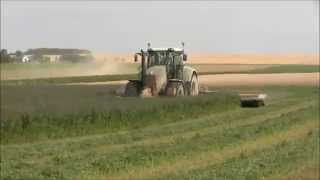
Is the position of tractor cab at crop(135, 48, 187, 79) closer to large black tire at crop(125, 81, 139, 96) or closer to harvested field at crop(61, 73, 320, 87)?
large black tire at crop(125, 81, 139, 96)

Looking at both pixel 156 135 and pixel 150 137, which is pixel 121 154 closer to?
pixel 150 137

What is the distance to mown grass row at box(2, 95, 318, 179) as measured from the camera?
1409 cm

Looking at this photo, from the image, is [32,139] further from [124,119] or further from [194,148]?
[194,148]

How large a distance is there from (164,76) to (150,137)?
6749 millimetres

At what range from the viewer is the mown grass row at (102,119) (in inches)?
866

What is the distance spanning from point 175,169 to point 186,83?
11.7 meters

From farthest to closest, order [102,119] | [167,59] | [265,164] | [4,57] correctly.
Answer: [4,57]
[167,59]
[102,119]
[265,164]

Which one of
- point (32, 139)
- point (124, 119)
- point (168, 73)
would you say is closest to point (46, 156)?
point (32, 139)

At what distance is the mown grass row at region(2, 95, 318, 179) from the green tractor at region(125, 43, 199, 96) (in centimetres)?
359

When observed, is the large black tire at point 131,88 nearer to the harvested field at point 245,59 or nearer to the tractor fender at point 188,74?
the tractor fender at point 188,74

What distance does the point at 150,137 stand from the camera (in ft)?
69.2

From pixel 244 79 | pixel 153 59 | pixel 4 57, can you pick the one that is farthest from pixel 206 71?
pixel 4 57

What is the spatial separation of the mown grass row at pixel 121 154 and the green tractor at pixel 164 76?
3.59m

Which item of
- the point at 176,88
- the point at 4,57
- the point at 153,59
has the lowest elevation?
the point at 4,57
